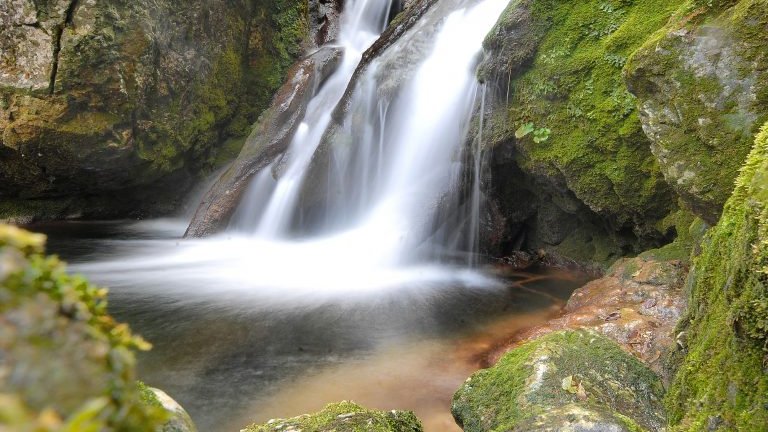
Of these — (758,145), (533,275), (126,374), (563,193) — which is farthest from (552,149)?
(126,374)

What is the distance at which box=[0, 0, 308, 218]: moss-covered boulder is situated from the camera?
957 centimetres

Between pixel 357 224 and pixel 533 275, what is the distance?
11.7 feet

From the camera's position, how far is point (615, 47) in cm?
688

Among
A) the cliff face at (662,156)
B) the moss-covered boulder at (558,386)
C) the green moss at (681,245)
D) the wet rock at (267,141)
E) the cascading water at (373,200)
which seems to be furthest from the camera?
the wet rock at (267,141)

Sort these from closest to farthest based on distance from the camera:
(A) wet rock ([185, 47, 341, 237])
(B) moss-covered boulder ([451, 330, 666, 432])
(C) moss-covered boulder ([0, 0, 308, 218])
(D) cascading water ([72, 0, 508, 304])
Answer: (B) moss-covered boulder ([451, 330, 666, 432]), (D) cascading water ([72, 0, 508, 304]), (C) moss-covered boulder ([0, 0, 308, 218]), (A) wet rock ([185, 47, 341, 237])

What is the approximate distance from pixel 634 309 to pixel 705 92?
7.04 feet

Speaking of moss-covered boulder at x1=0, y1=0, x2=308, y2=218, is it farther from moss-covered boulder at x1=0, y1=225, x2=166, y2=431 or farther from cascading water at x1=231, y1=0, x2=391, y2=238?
moss-covered boulder at x1=0, y1=225, x2=166, y2=431

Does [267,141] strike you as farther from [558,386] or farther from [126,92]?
[558,386]

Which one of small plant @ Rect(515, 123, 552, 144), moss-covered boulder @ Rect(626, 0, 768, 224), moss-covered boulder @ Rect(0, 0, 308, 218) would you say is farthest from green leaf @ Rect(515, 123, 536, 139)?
moss-covered boulder @ Rect(0, 0, 308, 218)

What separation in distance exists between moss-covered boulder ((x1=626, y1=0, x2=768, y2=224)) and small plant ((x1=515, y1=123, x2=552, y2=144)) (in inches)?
91.9

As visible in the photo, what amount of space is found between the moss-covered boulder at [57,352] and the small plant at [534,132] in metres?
7.43

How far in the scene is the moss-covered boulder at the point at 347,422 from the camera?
2533mm

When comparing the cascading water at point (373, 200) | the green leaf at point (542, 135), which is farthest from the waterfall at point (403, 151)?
the green leaf at point (542, 135)

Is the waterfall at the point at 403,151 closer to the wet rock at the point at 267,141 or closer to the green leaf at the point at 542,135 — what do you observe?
the wet rock at the point at 267,141
